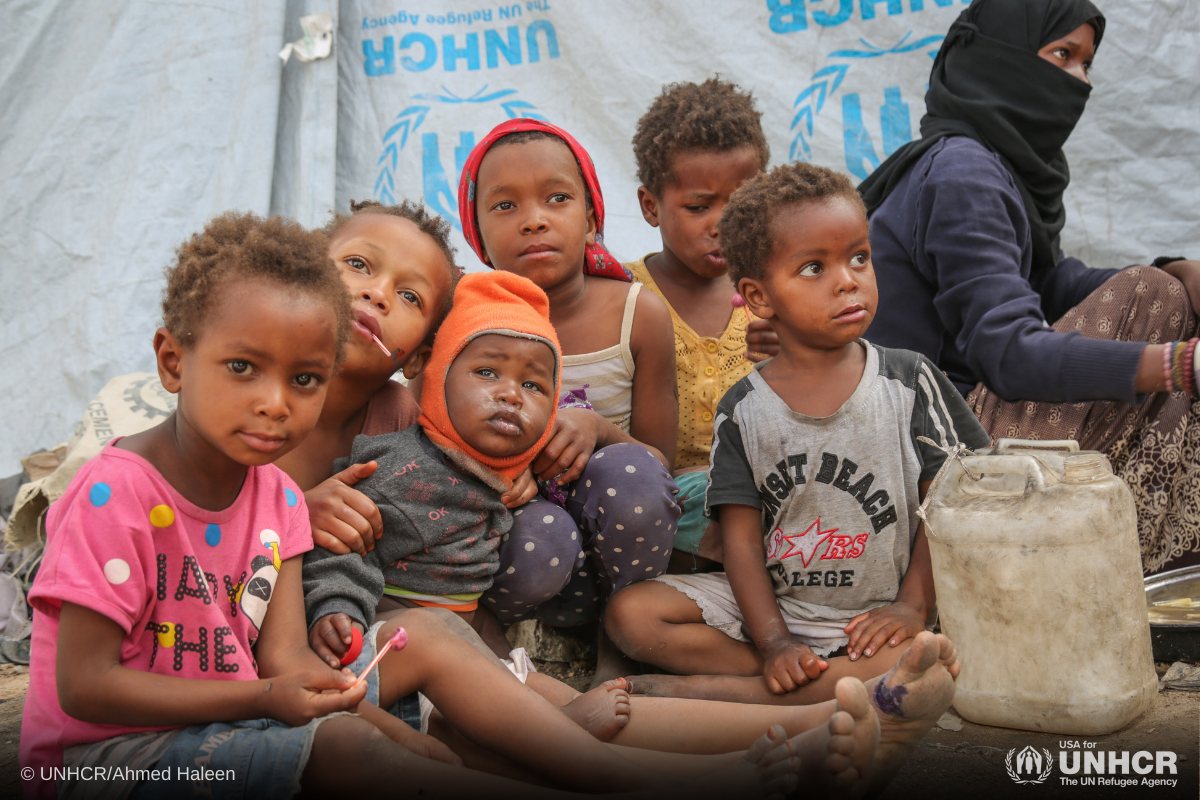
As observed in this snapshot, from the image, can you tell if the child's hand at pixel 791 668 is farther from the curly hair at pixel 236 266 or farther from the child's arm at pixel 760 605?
the curly hair at pixel 236 266

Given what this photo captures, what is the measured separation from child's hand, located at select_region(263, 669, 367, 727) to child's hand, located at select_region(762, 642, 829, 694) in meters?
0.92

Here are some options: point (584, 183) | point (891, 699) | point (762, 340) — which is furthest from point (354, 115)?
point (891, 699)

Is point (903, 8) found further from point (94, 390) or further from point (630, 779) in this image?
point (94, 390)

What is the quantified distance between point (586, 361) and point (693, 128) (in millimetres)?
851

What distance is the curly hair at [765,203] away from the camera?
2082 millimetres

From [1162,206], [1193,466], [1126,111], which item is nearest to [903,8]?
[1126,111]

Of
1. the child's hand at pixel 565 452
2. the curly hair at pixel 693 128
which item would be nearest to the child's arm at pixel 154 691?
the child's hand at pixel 565 452

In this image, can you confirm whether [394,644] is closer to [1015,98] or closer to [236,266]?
[236,266]

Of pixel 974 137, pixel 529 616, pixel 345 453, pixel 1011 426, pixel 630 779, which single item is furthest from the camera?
pixel 974 137

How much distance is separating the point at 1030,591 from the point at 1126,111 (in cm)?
281

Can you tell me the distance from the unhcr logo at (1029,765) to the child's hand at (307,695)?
125cm

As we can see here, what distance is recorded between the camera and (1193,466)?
8.38ft

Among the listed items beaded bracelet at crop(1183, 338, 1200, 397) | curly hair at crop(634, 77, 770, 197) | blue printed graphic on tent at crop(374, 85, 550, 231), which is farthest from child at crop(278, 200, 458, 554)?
blue printed graphic on tent at crop(374, 85, 550, 231)

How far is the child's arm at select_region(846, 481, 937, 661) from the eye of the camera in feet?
6.29
